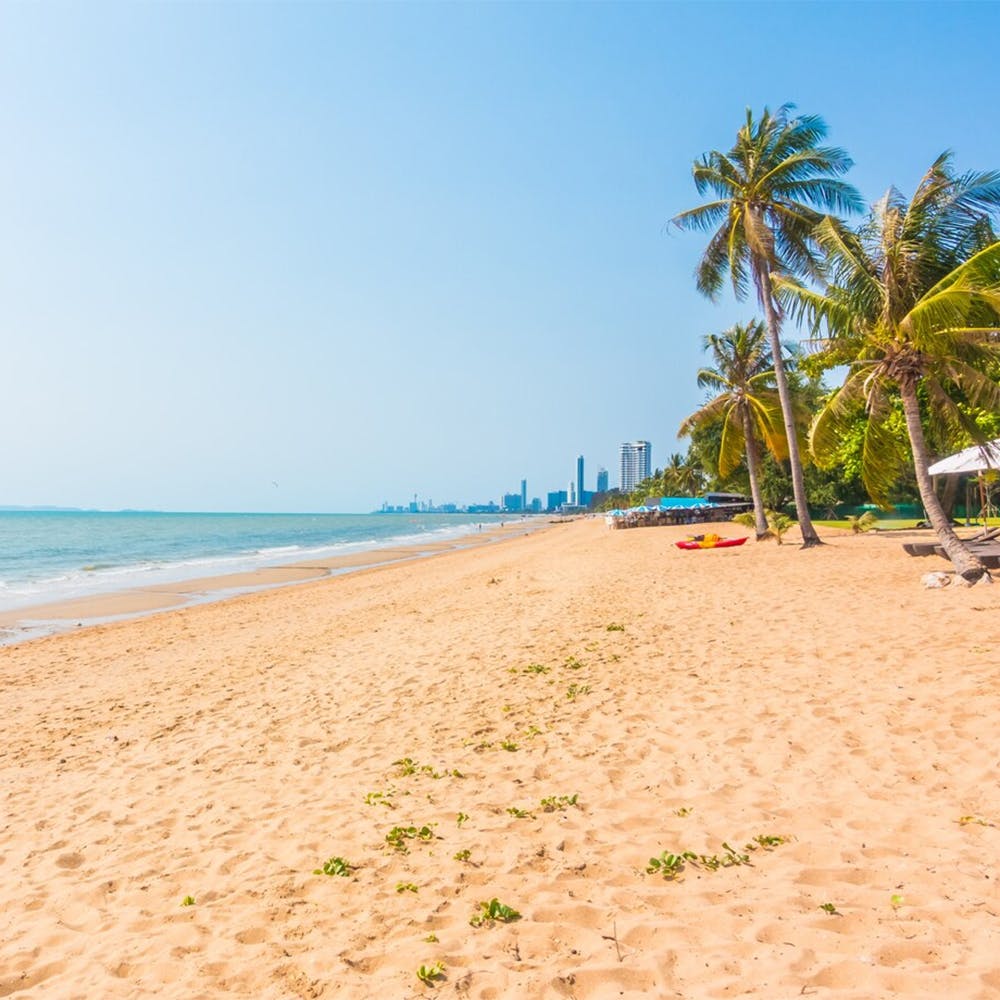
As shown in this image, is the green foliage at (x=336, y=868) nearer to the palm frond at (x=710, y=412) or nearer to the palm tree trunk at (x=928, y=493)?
the palm tree trunk at (x=928, y=493)

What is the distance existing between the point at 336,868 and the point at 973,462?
1789cm

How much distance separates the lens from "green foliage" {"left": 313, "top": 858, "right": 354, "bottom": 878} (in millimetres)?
3883

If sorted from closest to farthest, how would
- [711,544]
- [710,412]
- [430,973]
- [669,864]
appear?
[430,973] < [669,864] < [711,544] < [710,412]

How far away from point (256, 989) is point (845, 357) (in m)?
19.9

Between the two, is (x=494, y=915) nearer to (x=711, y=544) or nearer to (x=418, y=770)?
(x=418, y=770)

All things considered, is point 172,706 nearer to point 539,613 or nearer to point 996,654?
point 539,613

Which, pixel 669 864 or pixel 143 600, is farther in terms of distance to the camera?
pixel 143 600

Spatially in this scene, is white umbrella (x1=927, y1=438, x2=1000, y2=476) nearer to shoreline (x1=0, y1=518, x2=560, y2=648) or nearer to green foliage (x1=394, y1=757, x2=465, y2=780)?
green foliage (x1=394, y1=757, x2=465, y2=780)

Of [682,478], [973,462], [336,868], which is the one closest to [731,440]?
[973,462]

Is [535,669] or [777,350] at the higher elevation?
[777,350]

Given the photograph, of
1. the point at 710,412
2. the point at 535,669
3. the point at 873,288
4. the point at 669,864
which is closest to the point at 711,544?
the point at 710,412

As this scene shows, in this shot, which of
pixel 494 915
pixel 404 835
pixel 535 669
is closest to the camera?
pixel 494 915

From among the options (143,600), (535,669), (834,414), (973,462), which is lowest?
(143,600)

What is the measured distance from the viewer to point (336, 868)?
3.92m
